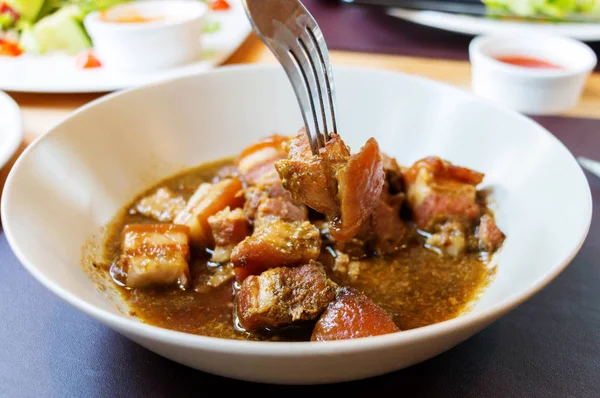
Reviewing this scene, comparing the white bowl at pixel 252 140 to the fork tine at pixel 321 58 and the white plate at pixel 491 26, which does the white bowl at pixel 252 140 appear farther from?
the white plate at pixel 491 26

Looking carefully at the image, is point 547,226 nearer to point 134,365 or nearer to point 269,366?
point 269,366

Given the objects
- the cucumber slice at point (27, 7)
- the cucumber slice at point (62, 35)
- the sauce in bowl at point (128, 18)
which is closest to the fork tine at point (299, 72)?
the sauce in bowl at point (128, 18)

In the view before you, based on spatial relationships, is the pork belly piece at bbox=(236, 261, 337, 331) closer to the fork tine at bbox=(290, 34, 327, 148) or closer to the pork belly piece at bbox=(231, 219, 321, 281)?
the pork belly piece at bbox=(231, 219, 321, 281)

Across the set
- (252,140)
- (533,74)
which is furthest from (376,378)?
(533,74)

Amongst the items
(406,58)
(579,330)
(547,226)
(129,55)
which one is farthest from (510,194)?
(129,55)

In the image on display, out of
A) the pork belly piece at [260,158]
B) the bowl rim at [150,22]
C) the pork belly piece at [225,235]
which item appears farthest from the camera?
the bowl rim at [150,22]

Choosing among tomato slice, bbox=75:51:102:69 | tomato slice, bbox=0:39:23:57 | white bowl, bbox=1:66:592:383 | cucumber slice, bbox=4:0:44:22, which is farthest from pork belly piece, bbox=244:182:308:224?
cucumber slice, bbox=4:0:44:22
